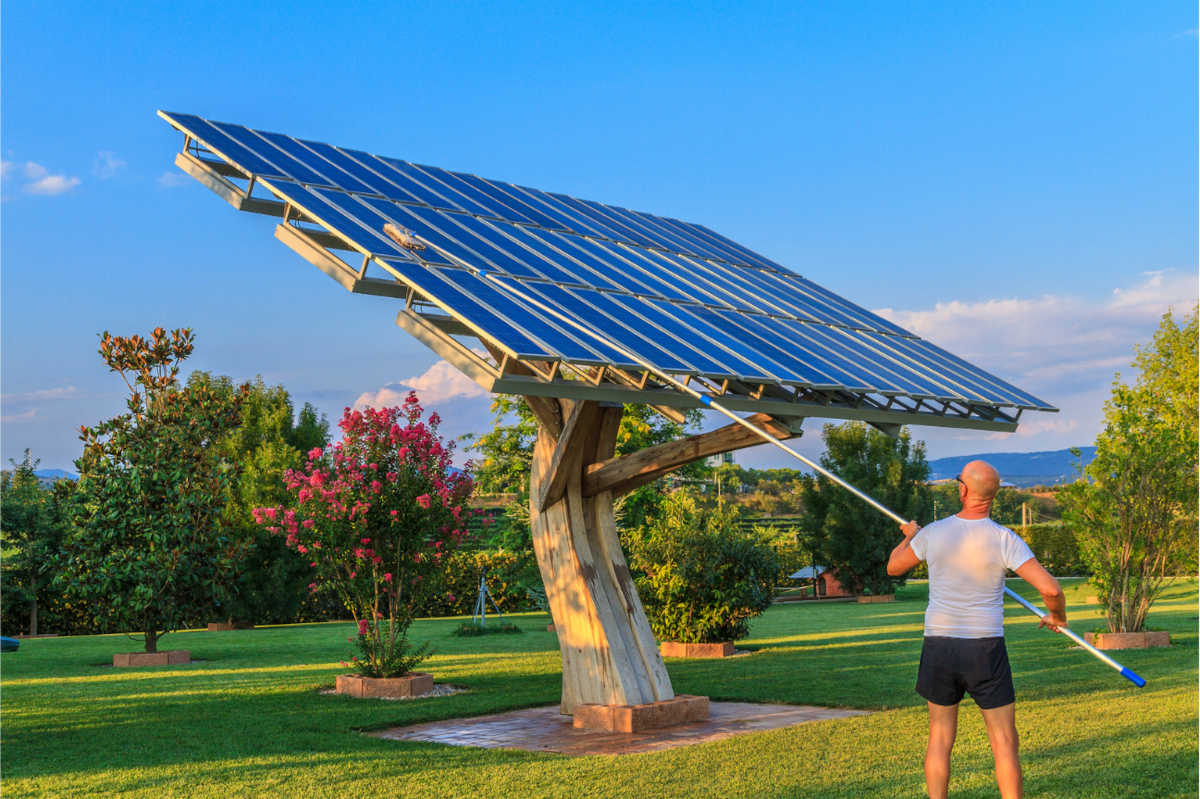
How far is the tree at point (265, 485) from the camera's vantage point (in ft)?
95.5

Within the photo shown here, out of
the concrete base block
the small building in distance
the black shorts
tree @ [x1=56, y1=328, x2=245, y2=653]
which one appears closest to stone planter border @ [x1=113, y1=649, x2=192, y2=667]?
tree @ [x1=56, y1=328, x2=245, y2=653]

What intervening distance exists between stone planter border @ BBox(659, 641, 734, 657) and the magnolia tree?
6166 millimetres

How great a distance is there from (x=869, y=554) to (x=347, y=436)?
26905 mm

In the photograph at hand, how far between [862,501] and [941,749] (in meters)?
33.1

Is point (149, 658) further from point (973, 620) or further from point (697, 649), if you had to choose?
point (973, 620)

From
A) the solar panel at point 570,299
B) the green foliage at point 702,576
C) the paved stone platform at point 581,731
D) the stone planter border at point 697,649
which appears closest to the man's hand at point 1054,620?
the solar panel at point 570,299

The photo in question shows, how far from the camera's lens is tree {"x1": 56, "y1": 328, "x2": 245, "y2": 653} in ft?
59.1

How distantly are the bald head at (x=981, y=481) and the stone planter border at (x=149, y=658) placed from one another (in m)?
15.6

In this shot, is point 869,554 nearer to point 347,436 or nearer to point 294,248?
point 347,436

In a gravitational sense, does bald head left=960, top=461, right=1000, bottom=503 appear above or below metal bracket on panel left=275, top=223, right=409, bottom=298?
below

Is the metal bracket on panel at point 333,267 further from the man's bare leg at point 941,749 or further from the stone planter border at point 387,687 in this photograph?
the stone planter border at point 387,687

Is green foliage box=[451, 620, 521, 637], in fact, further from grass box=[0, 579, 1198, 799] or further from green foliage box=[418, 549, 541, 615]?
grass box=[0, 579, 1198, 799]

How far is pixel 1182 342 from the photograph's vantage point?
4181 cm

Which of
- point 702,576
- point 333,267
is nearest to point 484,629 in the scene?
point 702,576
